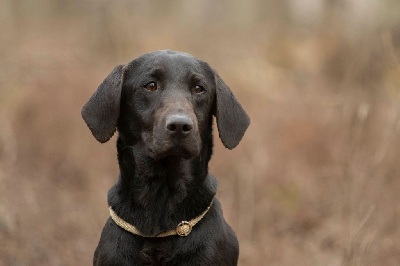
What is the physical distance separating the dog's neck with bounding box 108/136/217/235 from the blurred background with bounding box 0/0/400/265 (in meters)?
1.73

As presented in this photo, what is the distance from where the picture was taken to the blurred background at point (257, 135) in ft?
22.4

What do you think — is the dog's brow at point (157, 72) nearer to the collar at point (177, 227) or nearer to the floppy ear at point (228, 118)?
the floppy ear at point (228, 118)

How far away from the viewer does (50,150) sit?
9312 millimetres

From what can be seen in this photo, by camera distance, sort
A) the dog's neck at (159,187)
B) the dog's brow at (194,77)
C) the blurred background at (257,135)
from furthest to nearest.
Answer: the blurred background at (257,135)
the dog's brow at (194,77)
the dog's neck at (159,187)

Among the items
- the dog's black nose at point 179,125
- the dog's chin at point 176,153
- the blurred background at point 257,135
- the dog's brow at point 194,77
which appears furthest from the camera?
the blurred background at point 257,135

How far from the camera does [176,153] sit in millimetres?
3996

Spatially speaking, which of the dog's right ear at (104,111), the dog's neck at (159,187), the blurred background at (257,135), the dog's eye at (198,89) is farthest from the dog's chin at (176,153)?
the blurred background at (257,135)

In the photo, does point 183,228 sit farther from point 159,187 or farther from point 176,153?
point 176,153

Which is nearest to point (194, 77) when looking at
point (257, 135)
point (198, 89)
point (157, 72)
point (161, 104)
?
point (198, 89)

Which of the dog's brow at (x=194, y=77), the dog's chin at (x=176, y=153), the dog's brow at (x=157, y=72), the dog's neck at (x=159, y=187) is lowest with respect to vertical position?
the dog's neck at (x=159, y=187)

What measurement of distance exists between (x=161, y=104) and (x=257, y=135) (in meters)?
5.52

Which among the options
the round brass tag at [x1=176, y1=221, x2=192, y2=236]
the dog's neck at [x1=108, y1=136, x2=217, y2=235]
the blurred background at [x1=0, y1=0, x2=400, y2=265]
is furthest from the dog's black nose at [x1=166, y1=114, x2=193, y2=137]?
the blurred background at [x1=0, y1=0, x2=400, y2=265]

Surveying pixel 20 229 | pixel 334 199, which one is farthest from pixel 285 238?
pixel 20 229

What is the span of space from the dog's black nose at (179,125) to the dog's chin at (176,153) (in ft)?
0.36
